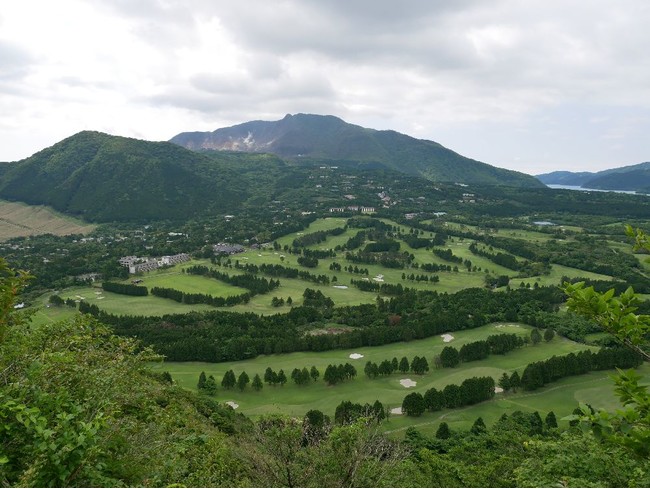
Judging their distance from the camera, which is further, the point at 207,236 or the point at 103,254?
the point at 207,236

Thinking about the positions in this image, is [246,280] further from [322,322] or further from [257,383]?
[257,383]

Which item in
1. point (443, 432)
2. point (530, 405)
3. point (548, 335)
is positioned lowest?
point (530, 405)

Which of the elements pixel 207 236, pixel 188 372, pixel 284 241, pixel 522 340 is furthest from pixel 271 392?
pixel 207 236

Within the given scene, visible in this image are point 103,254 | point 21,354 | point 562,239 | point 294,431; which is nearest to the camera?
point 21,354

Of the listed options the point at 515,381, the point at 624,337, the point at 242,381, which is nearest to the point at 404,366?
the point at 515,381

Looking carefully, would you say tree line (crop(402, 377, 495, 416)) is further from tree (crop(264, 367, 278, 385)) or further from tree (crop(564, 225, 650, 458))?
tree (crop(564, 225, 650, 458))

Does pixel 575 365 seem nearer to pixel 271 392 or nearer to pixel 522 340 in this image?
pixel 522 340
